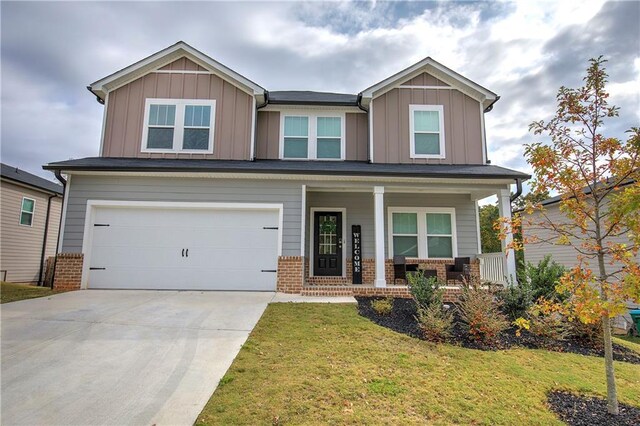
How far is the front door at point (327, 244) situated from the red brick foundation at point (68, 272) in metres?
6.52

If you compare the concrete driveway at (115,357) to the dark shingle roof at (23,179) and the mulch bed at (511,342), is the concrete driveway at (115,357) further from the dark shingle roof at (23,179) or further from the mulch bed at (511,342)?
the dark shingle roof at (23,179)

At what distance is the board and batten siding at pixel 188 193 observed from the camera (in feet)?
28.3

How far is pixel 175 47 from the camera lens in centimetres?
1010

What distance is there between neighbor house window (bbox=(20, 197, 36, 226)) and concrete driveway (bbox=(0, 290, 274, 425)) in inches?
379

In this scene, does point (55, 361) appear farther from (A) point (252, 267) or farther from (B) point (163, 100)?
(B) point (163, 100)

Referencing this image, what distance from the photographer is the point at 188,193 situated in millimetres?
8773

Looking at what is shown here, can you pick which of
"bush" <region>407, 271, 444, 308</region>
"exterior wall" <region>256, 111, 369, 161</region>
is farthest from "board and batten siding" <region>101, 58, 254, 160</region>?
"bush" <region>407, 271, 444, 308</region>

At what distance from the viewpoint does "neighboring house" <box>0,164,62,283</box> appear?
514 inches

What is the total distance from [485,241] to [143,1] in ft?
71.5

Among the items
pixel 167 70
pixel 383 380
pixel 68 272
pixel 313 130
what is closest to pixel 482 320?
pixel 383 380

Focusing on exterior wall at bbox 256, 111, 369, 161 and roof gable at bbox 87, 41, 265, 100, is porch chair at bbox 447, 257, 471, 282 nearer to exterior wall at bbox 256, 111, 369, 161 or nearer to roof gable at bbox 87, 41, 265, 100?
exterior wall at bbox 256, 111, 369, 161

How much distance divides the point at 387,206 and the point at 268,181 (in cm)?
413

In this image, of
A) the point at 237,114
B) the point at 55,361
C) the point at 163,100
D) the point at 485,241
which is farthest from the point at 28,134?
the point at 485,241

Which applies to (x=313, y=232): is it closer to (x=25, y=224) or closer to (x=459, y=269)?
(x=459, y=269)
